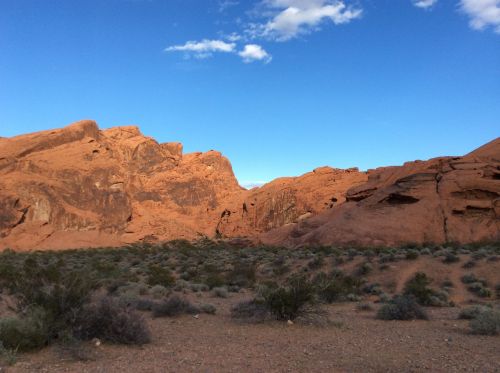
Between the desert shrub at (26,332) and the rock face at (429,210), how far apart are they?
2856 centimetres

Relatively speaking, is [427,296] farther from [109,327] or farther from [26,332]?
[26,332]

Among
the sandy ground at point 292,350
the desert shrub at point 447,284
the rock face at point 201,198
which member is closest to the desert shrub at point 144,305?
the sandy ground at point 292,350

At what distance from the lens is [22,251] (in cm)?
4700

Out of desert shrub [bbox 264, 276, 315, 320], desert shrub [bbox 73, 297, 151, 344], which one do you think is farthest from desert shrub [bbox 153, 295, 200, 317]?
desert shrub [bbox 73, 297, 151, 344]

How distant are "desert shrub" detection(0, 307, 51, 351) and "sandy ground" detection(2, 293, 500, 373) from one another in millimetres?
191

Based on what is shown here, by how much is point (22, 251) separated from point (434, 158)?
1724 inches

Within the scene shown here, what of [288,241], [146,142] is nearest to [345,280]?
[288,241]

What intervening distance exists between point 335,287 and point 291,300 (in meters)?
4.60

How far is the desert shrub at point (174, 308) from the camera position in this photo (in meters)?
11.5

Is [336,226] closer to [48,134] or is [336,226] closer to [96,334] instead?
[96,334]

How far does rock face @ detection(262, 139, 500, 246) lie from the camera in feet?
113

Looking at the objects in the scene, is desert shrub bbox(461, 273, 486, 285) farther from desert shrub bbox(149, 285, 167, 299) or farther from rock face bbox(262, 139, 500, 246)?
rock face bbox(262, 139, 500, 246)

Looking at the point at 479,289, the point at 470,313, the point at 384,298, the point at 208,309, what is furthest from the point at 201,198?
the point at 470,313

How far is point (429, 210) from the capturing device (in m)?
37.0
